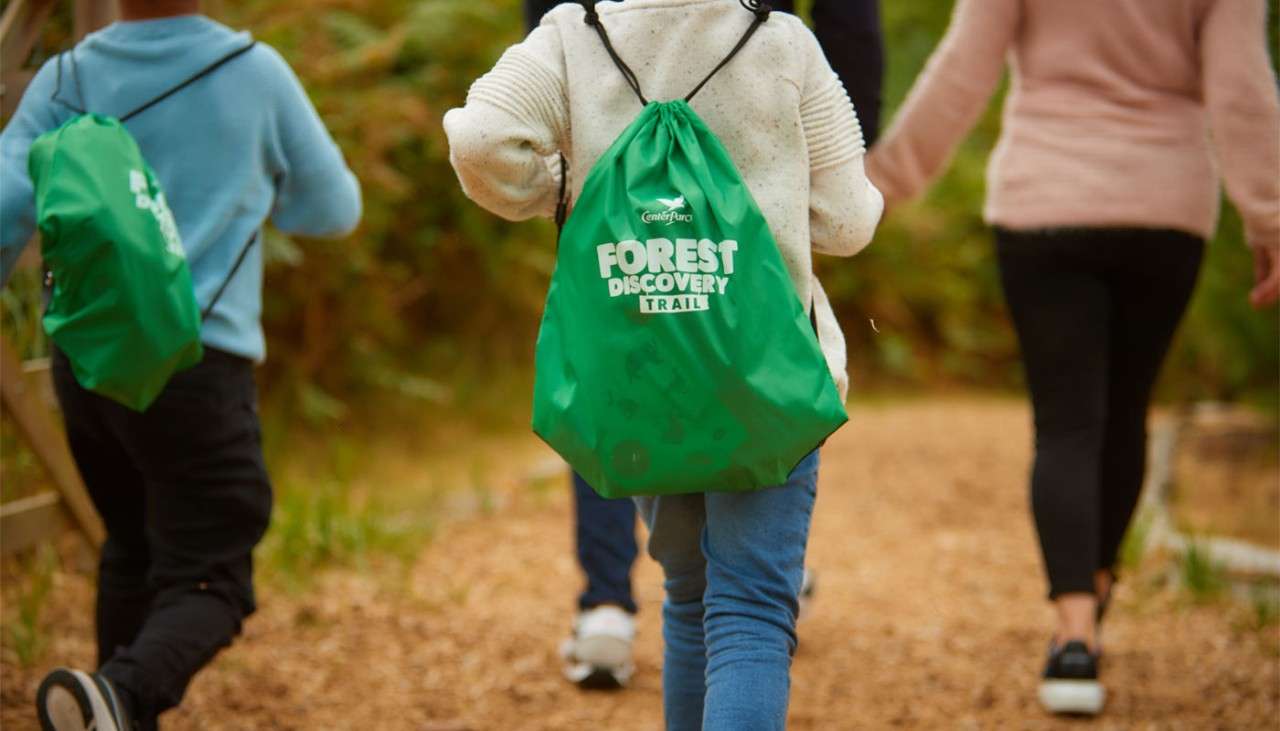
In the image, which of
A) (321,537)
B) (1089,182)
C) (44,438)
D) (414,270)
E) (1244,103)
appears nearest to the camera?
(1244,103)

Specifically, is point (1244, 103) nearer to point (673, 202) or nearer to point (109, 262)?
point (673, 202)

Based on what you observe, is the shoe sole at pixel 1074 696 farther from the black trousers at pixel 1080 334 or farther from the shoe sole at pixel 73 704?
the shoe sole at pixel 73 704

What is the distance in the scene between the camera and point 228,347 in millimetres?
2826

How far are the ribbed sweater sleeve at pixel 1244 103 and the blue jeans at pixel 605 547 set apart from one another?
1499mm

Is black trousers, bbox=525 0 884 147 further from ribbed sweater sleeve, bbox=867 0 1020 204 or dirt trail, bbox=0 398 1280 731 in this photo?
dirt trail, bbox=0 398 1280 731

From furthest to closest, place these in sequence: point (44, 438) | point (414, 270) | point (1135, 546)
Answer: point (414, 270), point (1135, 546), point (44, 438)

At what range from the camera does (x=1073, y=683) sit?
336 cm

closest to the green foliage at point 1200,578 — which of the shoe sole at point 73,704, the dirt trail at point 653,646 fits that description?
the dirt trail at point 653,646

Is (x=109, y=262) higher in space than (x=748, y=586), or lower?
higher

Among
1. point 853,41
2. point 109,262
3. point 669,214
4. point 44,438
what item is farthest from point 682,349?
point 44,438

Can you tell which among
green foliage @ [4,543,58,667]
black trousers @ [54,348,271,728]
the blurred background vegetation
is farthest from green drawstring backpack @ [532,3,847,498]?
the blurred background vegetation

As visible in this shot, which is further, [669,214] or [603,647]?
[603,647]

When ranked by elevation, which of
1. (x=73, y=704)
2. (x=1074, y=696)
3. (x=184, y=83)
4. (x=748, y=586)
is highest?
(x=184, y=83)

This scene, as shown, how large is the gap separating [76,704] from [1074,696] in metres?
2.05
